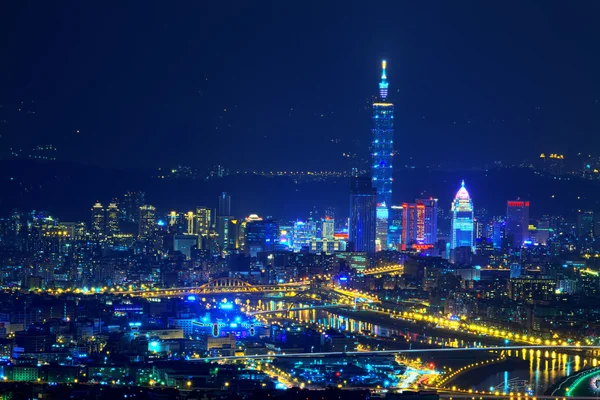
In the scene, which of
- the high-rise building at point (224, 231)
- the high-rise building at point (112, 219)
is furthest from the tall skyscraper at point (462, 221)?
the high-rise building at point (112, 219)

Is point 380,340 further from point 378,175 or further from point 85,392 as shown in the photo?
point 378,175

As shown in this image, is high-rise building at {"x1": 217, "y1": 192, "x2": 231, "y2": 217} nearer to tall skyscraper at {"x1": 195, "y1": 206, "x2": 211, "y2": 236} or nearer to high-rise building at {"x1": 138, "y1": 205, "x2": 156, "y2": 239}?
tall skyscraper at {"x1": 195, "y1": 206, "x2": 211, "y2": 236}

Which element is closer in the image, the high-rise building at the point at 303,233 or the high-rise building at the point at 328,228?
the high-rise building at the point at 303,233

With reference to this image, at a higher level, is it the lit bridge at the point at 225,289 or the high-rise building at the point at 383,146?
the high-rise building at the point at 383,146

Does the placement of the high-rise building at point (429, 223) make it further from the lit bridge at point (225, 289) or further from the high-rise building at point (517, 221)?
the lit bridge at point (225, 289)

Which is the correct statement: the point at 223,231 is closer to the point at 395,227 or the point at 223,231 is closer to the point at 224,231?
the point at 224,231

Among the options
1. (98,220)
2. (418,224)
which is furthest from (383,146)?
(98,220)
